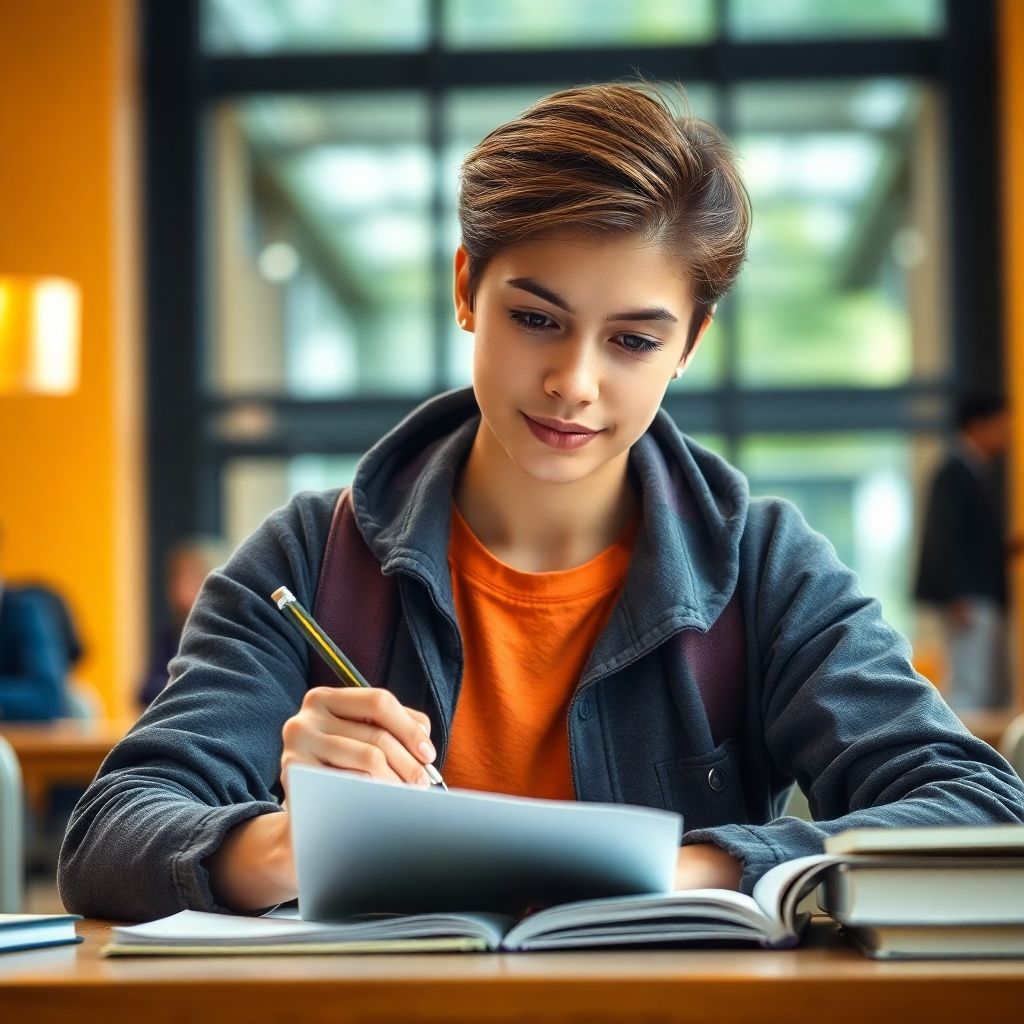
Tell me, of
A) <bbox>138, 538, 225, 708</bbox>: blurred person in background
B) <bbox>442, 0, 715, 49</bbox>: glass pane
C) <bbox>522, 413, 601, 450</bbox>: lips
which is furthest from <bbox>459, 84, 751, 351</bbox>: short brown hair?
<bbox>442, 0, 715, 49</bbox>: glass pane

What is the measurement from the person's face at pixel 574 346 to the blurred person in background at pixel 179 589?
12.5 feet

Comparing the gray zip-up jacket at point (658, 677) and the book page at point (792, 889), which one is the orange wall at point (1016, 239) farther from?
the book page at point (792, 889)

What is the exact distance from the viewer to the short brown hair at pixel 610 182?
1.27 metres

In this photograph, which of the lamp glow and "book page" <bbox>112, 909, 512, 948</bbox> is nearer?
"book page" <bbox>112, 909, 512, 948</bbox>

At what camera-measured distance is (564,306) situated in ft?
4.15

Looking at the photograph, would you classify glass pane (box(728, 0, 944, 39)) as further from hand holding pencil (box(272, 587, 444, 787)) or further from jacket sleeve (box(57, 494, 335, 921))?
hand holding pencil (box(272, 587, 444, 787))

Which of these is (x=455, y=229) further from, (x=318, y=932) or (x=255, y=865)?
(x=318, y=932)

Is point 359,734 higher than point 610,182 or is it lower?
lower

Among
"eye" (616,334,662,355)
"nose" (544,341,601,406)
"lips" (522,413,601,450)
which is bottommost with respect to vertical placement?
"lips" (522,413,601,450)

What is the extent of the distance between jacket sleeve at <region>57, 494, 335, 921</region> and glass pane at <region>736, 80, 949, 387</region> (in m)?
6.10

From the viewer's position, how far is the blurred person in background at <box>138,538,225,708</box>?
17.1 feet

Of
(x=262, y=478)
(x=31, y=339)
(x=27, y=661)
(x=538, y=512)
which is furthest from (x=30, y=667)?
(x=538, y=512)

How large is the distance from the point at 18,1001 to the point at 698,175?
88 centimetres

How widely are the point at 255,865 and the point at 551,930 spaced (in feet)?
0.80
